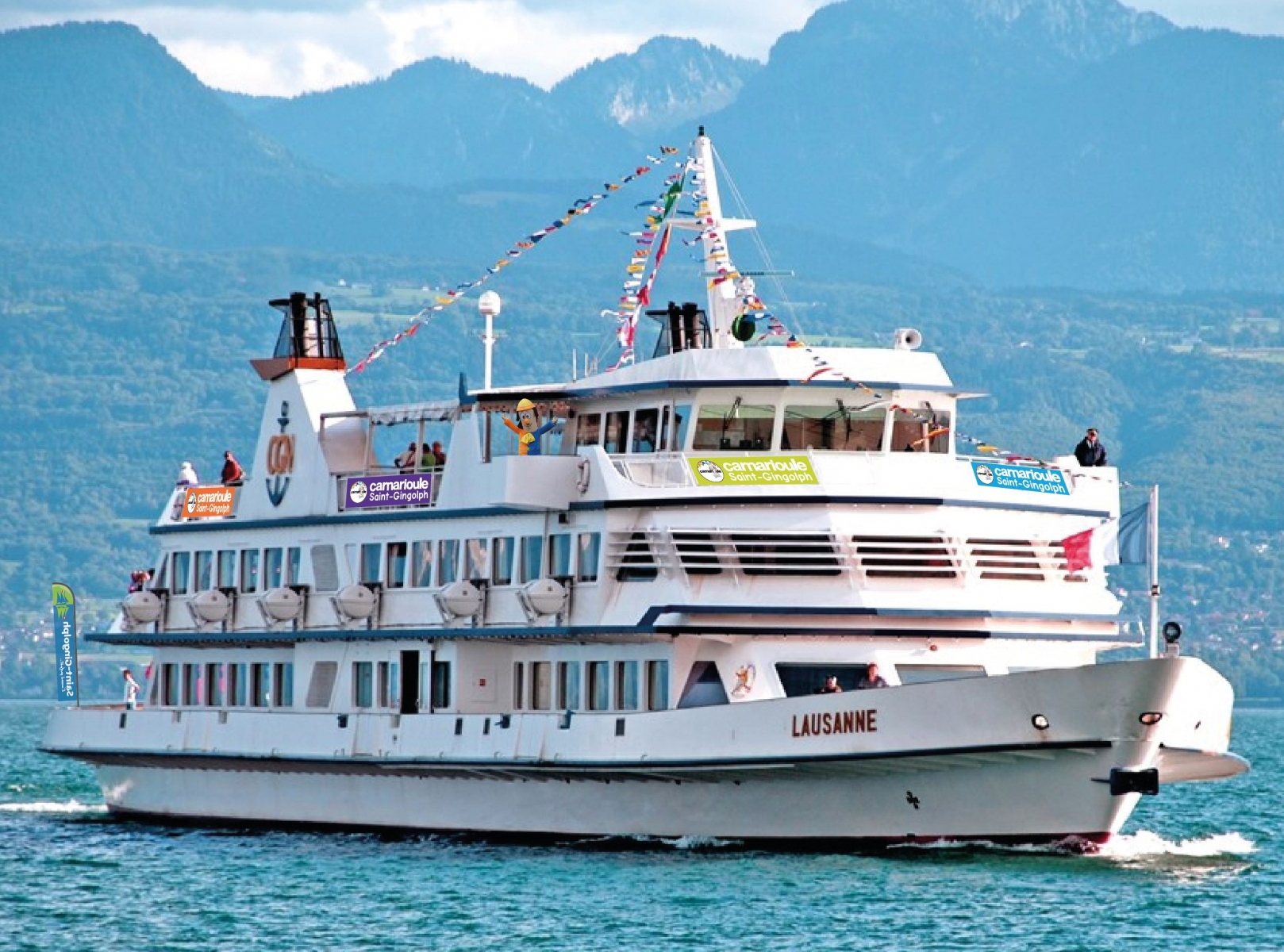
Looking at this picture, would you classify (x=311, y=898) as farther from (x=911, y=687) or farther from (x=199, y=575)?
(x=199, y=575)

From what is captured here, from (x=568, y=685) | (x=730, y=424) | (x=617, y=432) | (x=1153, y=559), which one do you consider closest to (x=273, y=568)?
(x=568, y=685)

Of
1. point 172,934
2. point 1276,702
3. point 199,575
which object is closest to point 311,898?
point 172,934

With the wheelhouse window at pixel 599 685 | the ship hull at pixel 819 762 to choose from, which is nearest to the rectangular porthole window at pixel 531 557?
the wheelhouse window at pixel 599 685

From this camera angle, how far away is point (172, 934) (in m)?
29.9

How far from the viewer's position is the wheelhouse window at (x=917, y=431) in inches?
1398

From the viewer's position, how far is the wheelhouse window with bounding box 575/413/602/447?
36719 millimetres

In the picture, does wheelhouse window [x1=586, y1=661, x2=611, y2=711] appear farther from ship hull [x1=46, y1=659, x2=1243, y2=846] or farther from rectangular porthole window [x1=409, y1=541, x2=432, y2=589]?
rectangular porthole window [x1=409, y1=541, x2=432, y2=589]

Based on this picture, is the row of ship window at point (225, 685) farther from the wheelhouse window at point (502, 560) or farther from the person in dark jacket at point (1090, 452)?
the person in dark jacket at point (1090, 452)

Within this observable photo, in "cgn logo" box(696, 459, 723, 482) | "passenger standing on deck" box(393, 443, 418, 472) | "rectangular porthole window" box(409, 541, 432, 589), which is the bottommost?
"rectangular porthole window" box(409, 541, 432, 589)

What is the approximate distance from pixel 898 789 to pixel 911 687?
4.83 feet

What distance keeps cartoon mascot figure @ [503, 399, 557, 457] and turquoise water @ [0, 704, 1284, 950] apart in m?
5.06

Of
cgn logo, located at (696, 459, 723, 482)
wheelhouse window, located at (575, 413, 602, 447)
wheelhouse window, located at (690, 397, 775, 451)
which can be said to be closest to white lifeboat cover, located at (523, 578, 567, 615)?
wheelhouse window, located at (575, 413, 602, 447)

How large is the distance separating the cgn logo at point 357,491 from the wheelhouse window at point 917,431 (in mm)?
7658

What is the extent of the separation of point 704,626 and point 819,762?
2507 millimetres
